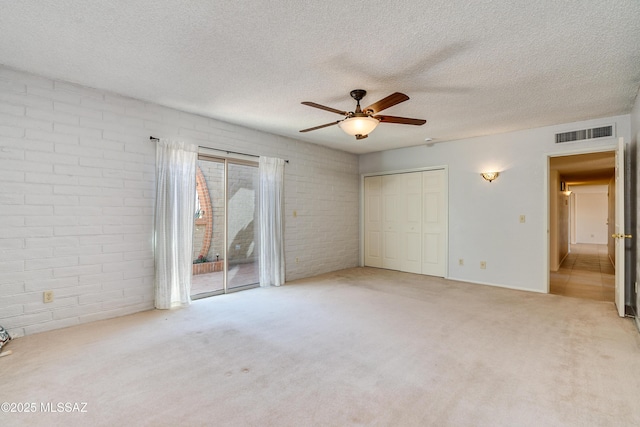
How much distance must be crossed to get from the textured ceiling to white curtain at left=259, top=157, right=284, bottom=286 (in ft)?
4.20

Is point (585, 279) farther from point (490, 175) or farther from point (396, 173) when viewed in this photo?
point (396, 173)

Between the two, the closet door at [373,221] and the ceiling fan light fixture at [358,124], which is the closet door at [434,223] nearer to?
the closet door at [373,221]

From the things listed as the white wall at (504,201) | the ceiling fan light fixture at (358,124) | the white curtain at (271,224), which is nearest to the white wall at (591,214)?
the white wall at (504,201)

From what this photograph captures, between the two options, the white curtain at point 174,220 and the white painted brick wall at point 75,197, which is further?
the white curtain at point 174,220

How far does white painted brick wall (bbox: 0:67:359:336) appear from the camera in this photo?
2877mm

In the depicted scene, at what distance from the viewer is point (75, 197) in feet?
10.5

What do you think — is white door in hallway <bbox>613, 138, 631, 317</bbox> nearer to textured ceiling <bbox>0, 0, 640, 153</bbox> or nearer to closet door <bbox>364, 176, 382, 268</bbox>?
textured ceiling <bbox>0, 0, 640, 153</bbox>

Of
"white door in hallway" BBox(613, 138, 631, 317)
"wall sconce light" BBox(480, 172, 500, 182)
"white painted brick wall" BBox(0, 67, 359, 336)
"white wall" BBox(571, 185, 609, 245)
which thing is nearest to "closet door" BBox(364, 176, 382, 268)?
"wall sconce light" BBox(480, 172, 500, 182)

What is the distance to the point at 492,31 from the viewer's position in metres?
2.21

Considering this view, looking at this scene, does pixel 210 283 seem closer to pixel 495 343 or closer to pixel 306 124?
pixel 306 124

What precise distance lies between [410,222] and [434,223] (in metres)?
0.50

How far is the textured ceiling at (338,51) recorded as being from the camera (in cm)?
200

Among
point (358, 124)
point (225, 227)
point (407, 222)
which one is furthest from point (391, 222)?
point (358, 124)

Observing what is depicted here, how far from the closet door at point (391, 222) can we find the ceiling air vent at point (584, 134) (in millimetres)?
2659
